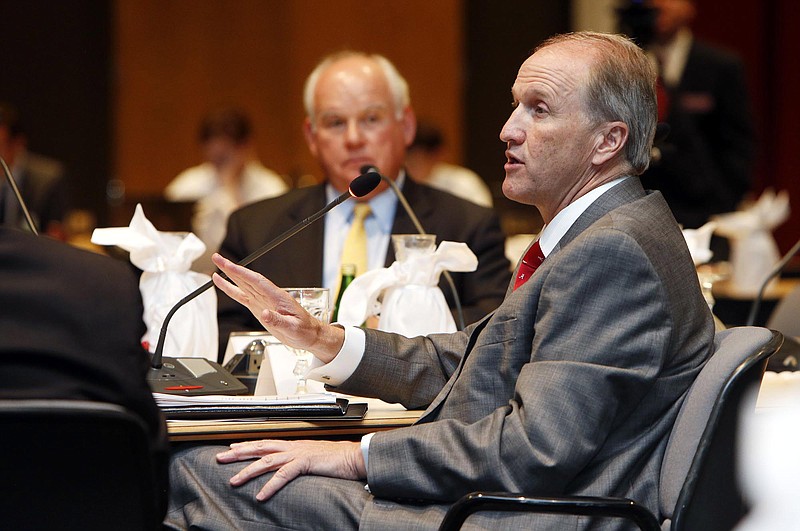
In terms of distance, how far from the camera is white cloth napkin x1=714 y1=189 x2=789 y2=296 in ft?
14.3

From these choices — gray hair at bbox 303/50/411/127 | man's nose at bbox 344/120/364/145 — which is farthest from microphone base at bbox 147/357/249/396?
gray hair at bbox 303/50/411/127

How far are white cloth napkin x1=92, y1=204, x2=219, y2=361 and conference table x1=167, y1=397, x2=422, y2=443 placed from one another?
43cm

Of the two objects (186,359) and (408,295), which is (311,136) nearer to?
(408,295)

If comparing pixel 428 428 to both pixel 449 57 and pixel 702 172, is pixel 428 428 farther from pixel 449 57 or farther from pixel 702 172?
pixel 449 57

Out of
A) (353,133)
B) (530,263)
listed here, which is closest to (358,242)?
(353,133)

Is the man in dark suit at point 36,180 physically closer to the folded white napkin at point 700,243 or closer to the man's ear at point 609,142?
the folded white napkin at point 700,243

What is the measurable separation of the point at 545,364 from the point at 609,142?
18.4 inches

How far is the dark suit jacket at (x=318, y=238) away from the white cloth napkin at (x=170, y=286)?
0.44m

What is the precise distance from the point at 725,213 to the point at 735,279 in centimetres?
98

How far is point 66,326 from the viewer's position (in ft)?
4.51

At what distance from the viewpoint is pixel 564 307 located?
1657 millimetres

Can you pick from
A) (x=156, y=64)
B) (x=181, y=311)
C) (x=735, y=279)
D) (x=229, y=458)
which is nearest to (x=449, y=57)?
(x=156, y=64)

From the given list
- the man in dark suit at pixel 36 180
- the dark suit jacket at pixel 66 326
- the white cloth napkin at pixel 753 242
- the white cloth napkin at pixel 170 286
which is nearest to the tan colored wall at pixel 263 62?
the man in dark suit at pixel 36 180

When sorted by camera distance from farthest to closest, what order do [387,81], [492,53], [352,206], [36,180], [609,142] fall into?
[492,53]
[36,180]
[387,81]
[352,206]
[609,142]
